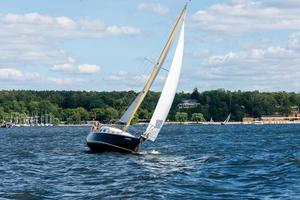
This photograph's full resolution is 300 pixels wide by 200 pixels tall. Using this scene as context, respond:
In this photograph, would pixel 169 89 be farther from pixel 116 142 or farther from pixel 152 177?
pixel 152 177

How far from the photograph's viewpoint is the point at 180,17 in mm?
63688

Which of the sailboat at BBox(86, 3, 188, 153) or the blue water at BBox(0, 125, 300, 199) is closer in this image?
the blue water at BBox(0, 125, 300, 199)

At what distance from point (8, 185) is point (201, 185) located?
953 cm

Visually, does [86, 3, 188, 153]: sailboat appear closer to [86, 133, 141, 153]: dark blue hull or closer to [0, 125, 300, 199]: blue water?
[86, 133, 141, 153]: dark blue hull

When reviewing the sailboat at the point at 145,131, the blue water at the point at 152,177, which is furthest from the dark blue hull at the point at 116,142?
the blue water at the point at 152,177

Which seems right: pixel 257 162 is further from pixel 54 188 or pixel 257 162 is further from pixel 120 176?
pixel 54 188

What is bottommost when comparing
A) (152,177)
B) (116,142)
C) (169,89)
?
(152,177)

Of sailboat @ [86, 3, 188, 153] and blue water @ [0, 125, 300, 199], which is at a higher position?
sailboat @ [86, 3, 188, 153]

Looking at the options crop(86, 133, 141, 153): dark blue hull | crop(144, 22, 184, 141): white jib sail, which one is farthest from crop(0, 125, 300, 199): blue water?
crop(144, 22, 184, 141): white jib sail

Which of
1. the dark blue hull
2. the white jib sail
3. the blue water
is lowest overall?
the blue water

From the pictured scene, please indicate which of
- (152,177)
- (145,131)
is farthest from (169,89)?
(152,177)

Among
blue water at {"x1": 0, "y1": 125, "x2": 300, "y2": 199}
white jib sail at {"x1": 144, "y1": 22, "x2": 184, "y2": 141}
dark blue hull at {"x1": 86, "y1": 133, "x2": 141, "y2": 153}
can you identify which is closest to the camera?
blue water at {"x1": 0, "y1": 125, "x2": 300, "y2": 199}

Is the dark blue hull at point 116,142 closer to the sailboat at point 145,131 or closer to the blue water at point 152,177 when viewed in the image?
the sailboat at point 145,131

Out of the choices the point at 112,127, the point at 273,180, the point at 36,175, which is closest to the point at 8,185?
the point at 36,175
